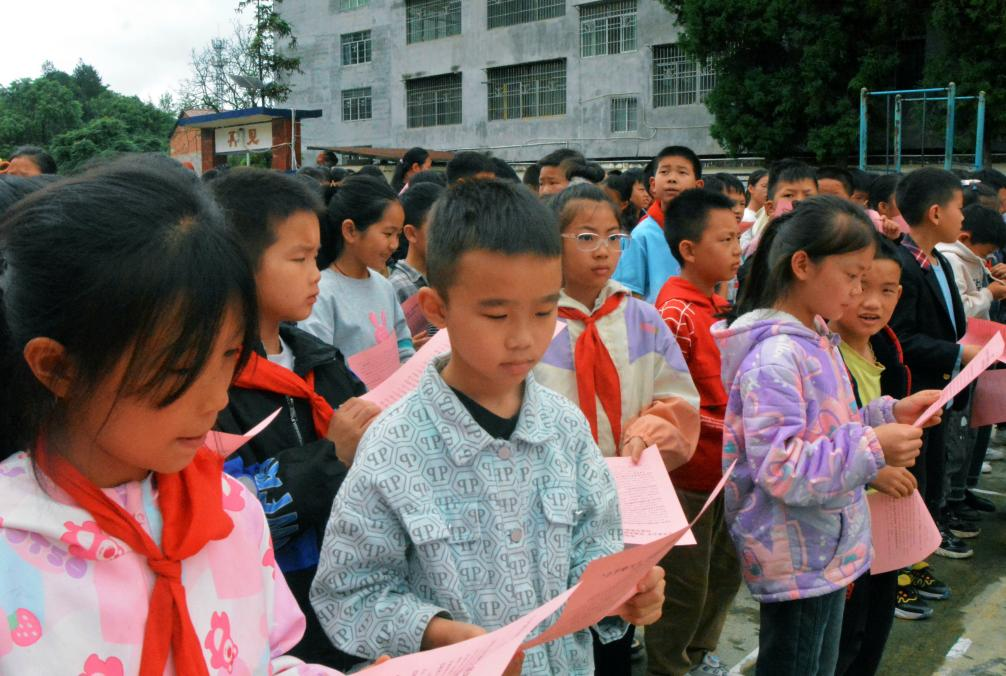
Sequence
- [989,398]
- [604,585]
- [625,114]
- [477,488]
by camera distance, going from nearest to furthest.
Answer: [604,585]
[477,488]
[989,398]
[625,114]

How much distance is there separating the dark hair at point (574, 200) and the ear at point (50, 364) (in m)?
1.61

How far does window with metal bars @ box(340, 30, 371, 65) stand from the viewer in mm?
29391

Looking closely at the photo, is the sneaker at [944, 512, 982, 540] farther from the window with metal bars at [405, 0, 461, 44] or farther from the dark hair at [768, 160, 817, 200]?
the window with metal bars at [405, 0, 461, 44]

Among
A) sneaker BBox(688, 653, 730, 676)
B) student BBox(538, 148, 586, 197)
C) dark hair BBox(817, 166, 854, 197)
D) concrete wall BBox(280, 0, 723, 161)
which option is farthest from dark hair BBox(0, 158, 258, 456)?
concrete wall BBox(280, 0, 723, 161)

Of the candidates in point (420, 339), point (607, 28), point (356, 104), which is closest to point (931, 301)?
point (420, 339)

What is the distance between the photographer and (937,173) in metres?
3.69

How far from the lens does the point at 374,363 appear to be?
7.13 feet

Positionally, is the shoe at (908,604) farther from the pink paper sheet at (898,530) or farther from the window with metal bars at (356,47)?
the window with metal bars at (356,47)

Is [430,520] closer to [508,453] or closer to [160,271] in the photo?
[508,453]

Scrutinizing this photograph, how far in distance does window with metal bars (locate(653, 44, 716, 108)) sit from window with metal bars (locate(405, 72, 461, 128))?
6.83 m

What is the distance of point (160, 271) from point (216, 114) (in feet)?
55.5

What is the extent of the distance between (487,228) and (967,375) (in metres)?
1.30

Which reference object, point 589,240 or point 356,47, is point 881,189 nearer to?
point 589,240

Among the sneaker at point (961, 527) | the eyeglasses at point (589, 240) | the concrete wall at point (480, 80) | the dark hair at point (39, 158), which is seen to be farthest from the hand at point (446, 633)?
the concrete wall at point (480, 80)
